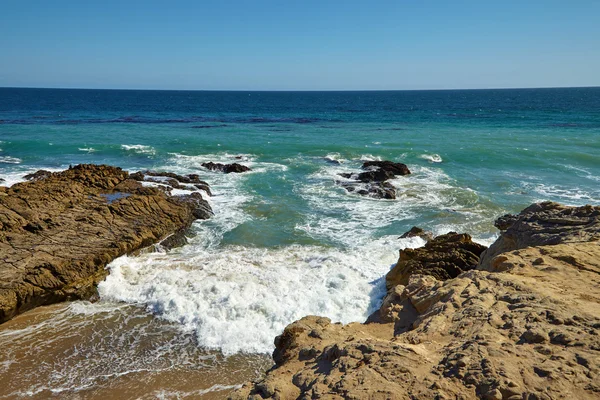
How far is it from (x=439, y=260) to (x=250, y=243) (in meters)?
6.73

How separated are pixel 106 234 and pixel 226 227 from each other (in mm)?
4568

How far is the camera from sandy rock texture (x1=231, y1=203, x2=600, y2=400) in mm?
4637

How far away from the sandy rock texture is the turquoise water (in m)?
3.70

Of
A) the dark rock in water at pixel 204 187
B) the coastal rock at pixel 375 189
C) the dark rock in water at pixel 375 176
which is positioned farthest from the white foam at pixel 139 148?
the coastal rock at pixel 375 189

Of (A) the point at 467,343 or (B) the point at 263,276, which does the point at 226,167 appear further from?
(A) the point at 467,343

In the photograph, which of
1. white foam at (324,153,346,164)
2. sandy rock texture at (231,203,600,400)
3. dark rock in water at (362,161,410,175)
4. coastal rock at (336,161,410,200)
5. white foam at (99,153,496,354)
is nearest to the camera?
sandy rock texture at (231,203,600,400)

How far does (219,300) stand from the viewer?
11.2 m

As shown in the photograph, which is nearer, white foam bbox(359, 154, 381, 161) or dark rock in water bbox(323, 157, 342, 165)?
dark rock in water bbox(323, 157, 342, 165)

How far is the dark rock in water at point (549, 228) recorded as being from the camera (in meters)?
9.34

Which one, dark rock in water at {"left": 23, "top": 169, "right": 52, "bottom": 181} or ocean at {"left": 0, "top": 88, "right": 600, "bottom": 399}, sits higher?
dark rock in water at {"left": 23, "top": 169, "right": 52, "bottom": 181}

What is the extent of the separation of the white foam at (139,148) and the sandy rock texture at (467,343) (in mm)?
28962

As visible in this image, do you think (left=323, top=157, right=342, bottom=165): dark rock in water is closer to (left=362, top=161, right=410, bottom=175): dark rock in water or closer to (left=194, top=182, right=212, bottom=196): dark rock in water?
(left=362, top=161, right=410, bottom=175): dark rock in water

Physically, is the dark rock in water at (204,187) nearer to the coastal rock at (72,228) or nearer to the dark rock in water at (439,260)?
the coastal rock at (72,228)

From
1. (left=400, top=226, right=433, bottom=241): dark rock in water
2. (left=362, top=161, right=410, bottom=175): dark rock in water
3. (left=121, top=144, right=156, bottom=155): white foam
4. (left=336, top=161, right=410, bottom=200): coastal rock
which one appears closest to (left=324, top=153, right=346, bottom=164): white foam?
(left=336, top=161, right=410, bottom=200): coastal rock
